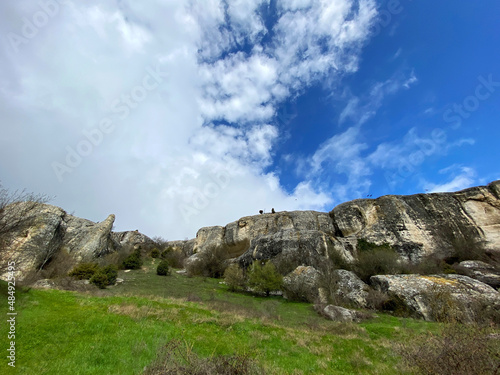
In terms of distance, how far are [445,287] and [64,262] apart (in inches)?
→ 1710

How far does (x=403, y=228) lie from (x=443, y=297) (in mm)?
22967

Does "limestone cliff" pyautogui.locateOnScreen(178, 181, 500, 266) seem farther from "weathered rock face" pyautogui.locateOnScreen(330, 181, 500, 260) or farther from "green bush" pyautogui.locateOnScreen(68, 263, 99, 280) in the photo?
"green bush" pyautogui.locateOnScreen(68, 263, 99, 280)

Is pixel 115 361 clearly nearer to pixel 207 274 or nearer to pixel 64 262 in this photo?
pixel 64 262

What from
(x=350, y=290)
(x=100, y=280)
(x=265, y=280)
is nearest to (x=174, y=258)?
(x=100, y=280)

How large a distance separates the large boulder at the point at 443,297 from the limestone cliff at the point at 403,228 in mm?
12827

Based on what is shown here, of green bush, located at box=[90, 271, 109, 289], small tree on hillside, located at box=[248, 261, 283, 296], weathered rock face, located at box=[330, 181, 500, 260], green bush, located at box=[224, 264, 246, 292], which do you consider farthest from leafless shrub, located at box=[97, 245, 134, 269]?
weathered rock face, located at box=[330, 181, 500, 260]

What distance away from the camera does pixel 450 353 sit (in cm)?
546

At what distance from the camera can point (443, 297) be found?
18.2 m

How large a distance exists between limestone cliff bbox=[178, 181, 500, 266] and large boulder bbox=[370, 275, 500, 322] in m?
12.8

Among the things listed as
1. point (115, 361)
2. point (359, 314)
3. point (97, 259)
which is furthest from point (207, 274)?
point (115, 361)

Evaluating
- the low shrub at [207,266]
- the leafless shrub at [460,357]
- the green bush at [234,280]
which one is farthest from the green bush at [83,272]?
the leafless shrub at [460,357]

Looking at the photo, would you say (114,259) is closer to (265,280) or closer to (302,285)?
(265,280)

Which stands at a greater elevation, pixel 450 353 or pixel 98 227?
pixel 98 227

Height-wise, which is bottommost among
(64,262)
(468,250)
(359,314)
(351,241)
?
(359,314)
